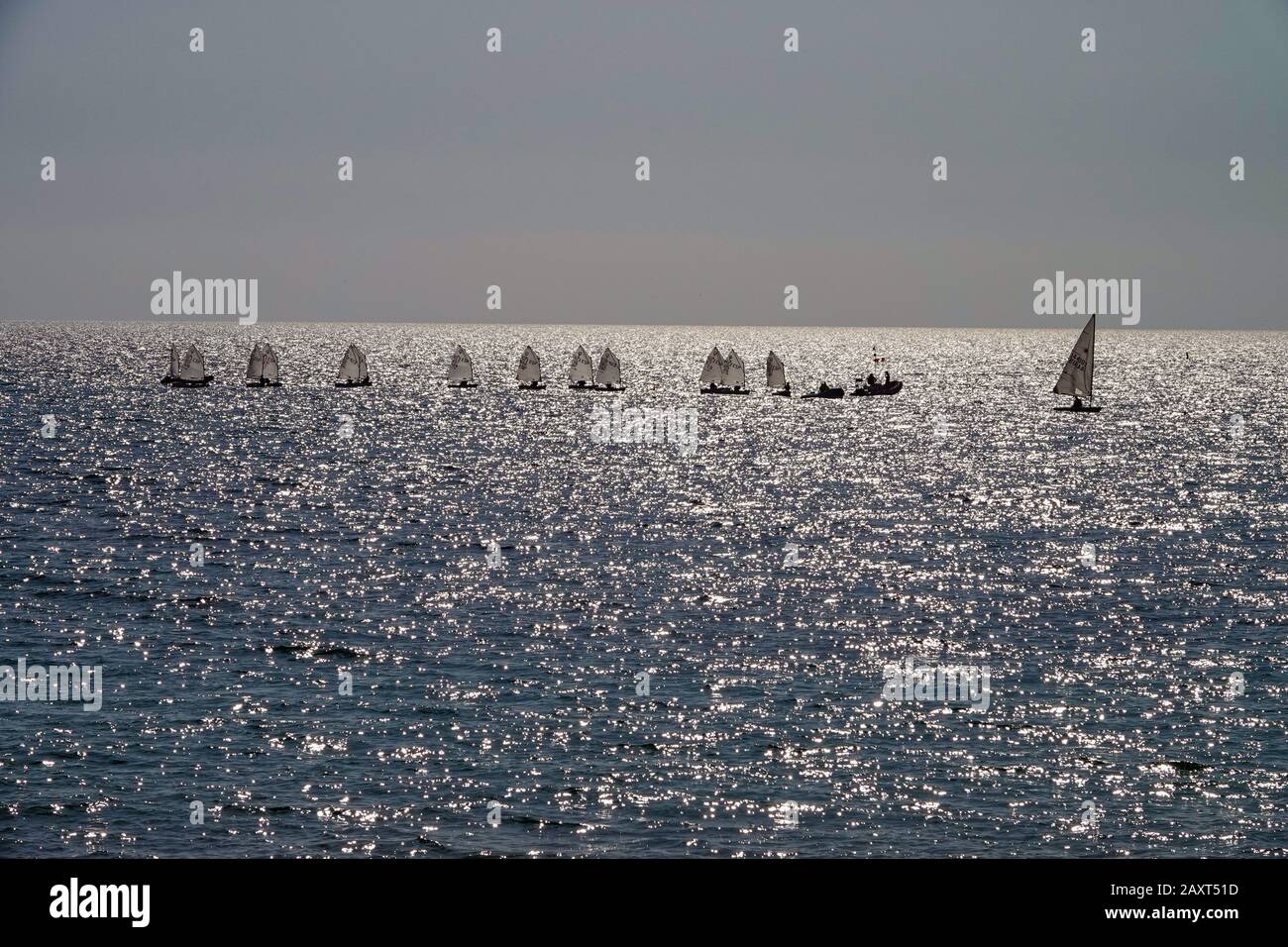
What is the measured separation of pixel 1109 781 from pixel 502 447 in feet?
430

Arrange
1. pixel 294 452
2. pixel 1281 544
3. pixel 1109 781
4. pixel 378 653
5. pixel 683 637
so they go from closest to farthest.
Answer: pixel 1109 781
pixel 378 653
pixel 683 637
pixel 1281 544
pixel 294 452

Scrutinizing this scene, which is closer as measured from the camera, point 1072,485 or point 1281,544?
point 1281,544

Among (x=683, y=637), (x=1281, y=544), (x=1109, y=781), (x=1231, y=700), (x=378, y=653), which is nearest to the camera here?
(x=1109, y=781)

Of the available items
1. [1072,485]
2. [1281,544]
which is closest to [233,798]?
[1281,544]

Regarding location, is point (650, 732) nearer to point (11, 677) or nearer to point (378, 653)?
point (378, 653)

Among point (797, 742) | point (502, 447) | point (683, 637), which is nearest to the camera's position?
point (797, 742)

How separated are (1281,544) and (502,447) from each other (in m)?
96.5

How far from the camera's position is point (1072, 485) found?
5246 inches
